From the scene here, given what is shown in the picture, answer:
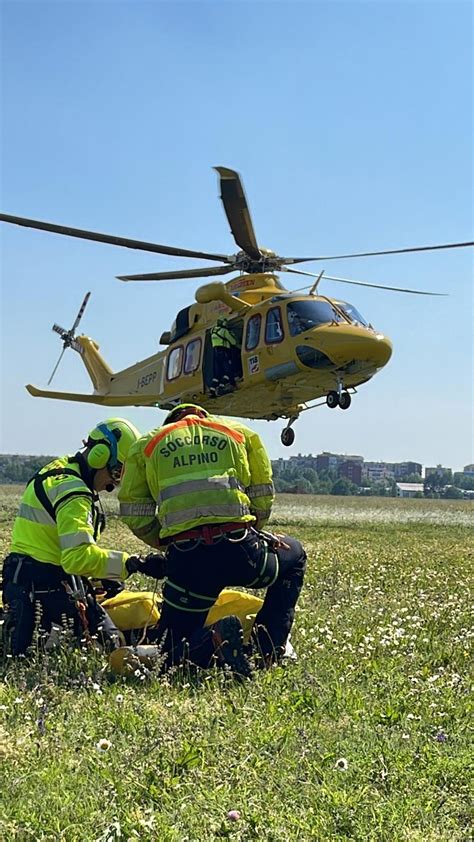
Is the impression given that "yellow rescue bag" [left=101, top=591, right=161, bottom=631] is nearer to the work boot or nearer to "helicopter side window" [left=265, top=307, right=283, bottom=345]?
the work boot

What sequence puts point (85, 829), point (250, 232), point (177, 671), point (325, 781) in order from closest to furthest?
1. point (85, 829)
2. point (325, 781)
3. point (177, 671)
4. point (250, 232)

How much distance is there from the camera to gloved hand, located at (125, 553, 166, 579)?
189 inches

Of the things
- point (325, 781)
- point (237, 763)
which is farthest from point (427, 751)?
point (237, 763)

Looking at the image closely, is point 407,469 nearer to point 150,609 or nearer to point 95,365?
point 95,365

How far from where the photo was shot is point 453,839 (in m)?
2.77

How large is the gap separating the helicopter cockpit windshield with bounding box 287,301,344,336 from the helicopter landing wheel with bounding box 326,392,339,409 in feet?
5.43

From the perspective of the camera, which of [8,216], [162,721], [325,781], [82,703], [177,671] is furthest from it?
[8,216]

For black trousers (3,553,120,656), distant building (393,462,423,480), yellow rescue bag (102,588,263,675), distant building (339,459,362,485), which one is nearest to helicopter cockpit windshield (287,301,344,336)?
yellow rescue bag (102,588,263,675)

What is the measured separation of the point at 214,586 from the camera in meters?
4.84

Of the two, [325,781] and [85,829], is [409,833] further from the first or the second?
[85,829]

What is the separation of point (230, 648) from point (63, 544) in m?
1.13

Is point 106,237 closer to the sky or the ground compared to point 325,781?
closer to the sky

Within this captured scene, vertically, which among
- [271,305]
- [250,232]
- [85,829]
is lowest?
[85,829]

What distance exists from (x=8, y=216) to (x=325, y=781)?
1176 centimetres
